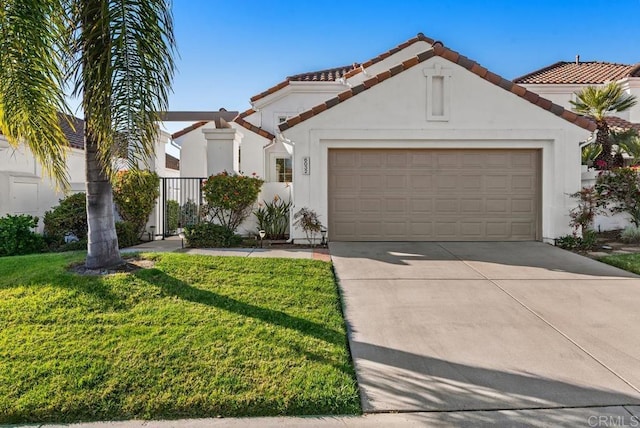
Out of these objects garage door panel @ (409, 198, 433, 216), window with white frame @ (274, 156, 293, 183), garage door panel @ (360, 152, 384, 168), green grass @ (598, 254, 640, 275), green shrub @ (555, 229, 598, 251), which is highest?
window with white frame @ (274, 156, 293, 183)

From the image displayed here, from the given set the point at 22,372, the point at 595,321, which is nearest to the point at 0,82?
the point at 22,372

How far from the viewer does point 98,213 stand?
7.03 m

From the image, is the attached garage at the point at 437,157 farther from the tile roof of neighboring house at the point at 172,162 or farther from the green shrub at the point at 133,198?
the tile roof of neighboring house at the point at 172,162

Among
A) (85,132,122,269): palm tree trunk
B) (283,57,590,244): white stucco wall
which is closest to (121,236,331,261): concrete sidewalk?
(283,57,590,244): white stucco wall

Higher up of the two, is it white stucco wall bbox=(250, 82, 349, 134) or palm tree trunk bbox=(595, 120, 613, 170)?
white stucco wall bbox=(250, 82, 349, 134)

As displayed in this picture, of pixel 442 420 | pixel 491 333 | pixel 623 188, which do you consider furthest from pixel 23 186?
pixel 623 188

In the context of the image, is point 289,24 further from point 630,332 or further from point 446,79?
point 630,332

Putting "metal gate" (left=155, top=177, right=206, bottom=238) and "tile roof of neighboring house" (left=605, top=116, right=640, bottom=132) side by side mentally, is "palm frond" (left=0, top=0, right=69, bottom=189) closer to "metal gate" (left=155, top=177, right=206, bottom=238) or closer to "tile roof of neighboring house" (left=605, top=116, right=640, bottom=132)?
"metal gate" (left=155, top=177, right=206, bottom=238)

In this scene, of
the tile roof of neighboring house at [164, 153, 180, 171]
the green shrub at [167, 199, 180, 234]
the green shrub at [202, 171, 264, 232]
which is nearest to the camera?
the green shrub at [202, 171, 264, 232]

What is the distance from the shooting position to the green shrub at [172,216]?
1330 cm

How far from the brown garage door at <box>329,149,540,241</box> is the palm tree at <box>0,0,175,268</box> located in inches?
227

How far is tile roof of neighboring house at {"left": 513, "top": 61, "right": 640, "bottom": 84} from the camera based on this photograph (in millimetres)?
20719

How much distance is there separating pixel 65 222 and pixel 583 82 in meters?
22.9

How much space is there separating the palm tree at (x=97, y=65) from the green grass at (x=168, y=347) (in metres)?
2.08
